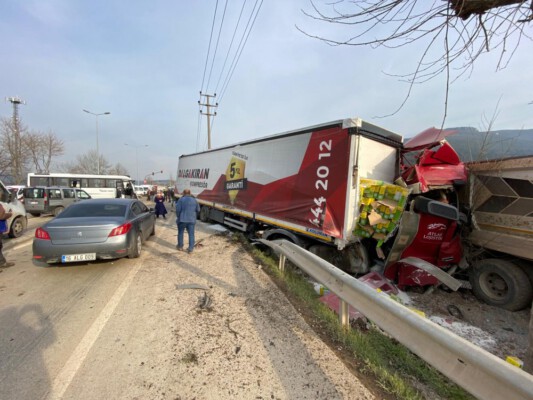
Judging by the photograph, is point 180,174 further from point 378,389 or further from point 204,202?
point 378,389

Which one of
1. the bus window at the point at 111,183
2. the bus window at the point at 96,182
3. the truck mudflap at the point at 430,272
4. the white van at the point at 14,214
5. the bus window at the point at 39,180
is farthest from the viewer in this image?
the bus window at the point at 111,183

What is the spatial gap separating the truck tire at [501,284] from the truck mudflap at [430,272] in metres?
0.84

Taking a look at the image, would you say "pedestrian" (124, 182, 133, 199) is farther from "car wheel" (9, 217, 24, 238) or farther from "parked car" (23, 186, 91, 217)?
"car wheel" (9, 217, 24, 238)

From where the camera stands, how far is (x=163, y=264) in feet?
17.5

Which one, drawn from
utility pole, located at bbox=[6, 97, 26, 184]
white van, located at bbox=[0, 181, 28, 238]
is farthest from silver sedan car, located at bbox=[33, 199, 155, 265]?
utility pole, located at bbox=[6, 97, 26, 184]

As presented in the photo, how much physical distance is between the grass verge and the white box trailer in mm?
1963

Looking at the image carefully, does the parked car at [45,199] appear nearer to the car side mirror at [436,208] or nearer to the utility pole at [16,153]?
the car side mirror at [436,208]

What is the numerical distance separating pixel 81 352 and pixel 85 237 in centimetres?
274

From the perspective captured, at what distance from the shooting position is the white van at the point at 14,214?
7586 millimetres

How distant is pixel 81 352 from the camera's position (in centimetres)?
253

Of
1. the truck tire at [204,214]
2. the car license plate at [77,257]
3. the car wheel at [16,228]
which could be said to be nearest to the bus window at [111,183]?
the truck tire at [204,214]

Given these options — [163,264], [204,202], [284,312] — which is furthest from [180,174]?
[284,312]

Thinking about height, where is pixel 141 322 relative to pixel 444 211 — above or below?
below

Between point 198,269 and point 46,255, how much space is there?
2.67 m
